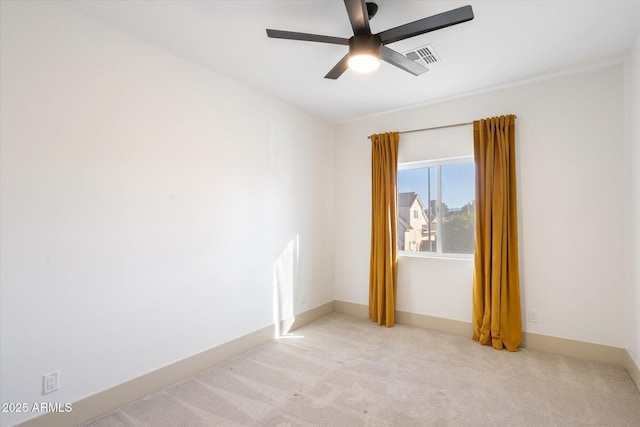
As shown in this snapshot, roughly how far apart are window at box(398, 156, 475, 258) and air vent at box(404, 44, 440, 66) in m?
1.30

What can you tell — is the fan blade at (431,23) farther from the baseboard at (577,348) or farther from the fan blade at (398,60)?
the baseboard at (577,348)

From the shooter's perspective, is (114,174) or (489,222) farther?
(489,222)

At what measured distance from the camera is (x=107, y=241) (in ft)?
7.37

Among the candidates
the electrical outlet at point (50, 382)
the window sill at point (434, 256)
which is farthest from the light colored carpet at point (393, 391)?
the window sill at point (434, 256)

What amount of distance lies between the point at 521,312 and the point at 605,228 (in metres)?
1.07

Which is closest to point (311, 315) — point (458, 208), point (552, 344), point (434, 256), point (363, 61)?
point (434, 256)

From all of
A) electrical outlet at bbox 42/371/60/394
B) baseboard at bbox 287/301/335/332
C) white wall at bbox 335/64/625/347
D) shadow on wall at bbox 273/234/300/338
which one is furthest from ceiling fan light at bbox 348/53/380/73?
baseboard at bbox 287/301/335/332

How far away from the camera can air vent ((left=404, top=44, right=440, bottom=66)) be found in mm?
2621

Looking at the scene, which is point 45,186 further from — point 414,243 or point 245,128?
point 414,243

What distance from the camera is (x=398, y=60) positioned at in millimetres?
2219

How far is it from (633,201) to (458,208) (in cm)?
146

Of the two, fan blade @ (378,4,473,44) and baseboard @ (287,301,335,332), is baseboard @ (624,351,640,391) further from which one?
baseboard @ (287,301,335,332)

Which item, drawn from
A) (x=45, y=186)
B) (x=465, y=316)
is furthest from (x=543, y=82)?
(x=45, y=186)

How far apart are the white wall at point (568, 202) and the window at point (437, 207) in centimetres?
31
